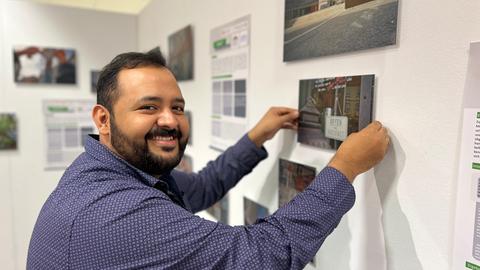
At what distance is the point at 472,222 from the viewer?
623 mm

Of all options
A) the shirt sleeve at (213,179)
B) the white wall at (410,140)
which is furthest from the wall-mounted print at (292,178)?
the shirt sleeve at (213,179)

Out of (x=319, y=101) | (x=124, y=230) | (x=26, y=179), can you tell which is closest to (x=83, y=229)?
(x=124, y=230)

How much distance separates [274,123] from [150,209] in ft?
1.69

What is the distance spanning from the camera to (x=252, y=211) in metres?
1.37

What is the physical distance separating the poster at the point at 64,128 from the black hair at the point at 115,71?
1831mm

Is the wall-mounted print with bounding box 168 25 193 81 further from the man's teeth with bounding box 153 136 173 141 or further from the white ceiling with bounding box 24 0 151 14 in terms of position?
the white ceiling with bounding box 24 0 151 14

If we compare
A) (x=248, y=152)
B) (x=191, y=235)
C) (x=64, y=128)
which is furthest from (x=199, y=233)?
(x=64, y=128)

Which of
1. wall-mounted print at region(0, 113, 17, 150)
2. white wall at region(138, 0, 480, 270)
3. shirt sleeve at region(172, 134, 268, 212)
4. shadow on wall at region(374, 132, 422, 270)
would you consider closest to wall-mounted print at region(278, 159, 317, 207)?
white wall at region(138, 0, 480, 270)

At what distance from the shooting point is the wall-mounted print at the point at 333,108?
2.68 feet

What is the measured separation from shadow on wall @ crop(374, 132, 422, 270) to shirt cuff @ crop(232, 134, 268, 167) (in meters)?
0.46

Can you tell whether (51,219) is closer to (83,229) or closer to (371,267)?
(83,229)

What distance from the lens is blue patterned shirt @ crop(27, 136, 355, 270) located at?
0.69 meters

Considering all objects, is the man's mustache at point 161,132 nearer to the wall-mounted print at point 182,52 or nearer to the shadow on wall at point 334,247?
the shadow on wall at point 334,247

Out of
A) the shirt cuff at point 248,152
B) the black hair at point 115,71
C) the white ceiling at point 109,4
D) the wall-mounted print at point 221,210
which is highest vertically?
the white ceiling at point 109,4
